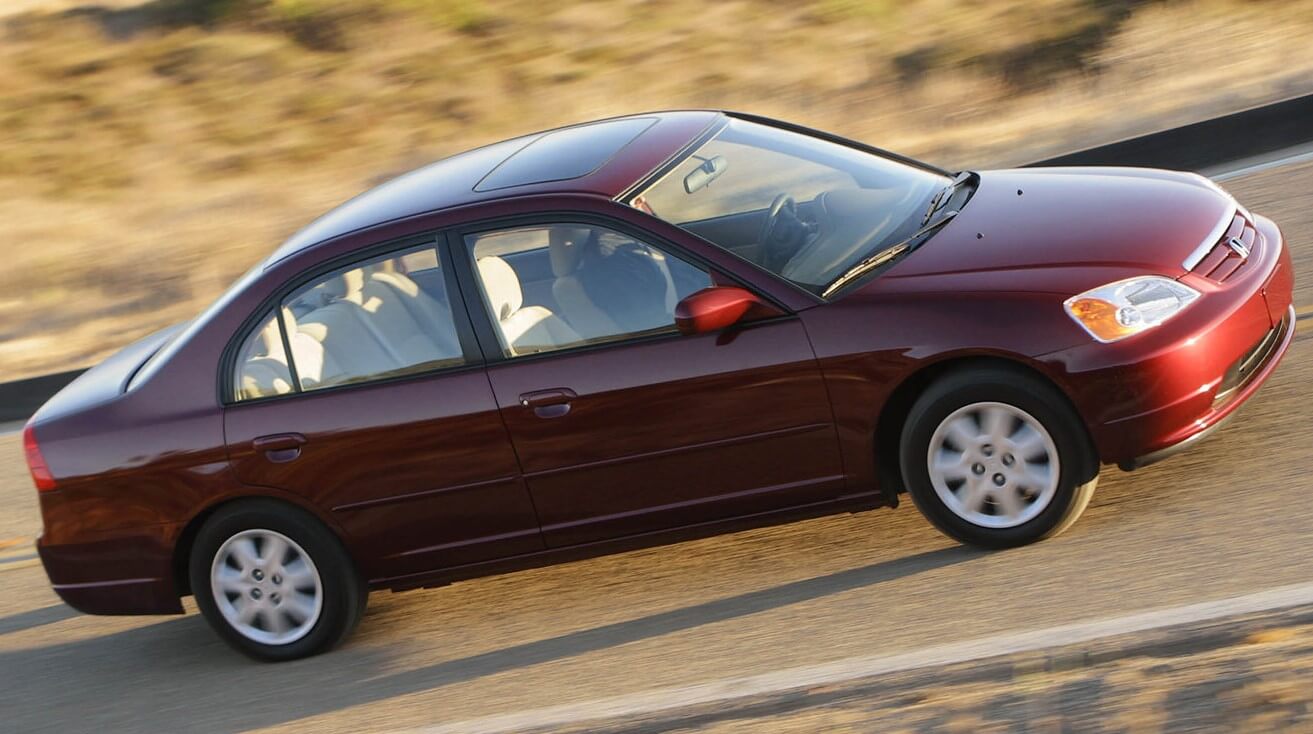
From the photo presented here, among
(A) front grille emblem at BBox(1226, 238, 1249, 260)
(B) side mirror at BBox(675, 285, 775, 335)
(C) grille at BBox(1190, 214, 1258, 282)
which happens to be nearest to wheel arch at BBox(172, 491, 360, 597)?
(B) side mirror at BBox(675, 285, 775, 335)

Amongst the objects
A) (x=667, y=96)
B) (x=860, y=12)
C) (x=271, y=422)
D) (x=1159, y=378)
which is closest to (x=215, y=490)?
(x=271, y=422)

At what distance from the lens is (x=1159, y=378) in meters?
5.20

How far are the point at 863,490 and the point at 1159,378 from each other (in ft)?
3.45

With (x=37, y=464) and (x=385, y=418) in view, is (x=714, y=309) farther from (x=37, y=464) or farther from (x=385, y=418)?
(x=37, y=464)

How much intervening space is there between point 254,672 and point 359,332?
55.3 inches

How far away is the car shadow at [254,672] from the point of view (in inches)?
225

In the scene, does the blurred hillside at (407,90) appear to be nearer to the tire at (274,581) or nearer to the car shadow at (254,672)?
the car shadow at (254,672)

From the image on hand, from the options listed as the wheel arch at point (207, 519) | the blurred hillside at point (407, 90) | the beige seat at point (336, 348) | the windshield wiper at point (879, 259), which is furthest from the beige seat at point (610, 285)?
the blurred hillside at point (407, 90)

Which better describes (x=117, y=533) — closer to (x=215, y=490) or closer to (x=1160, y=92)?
(x=215, y=490)

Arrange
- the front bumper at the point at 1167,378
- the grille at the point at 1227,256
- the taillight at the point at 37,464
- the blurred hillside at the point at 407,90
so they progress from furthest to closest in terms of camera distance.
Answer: the blurred hillside at the point at 407,90 < the taillight at the point at 37,464 < the grille at the point at 1227,256 < the front bumper at the point at 1167,378

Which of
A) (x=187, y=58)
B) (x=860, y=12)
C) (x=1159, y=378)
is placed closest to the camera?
(x=1159, y=378)

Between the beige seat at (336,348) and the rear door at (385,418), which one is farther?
the beige seat at (336,348)

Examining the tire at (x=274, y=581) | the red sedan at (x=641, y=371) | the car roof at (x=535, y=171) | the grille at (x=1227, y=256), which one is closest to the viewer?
the red sedan at (x=641, y=371)

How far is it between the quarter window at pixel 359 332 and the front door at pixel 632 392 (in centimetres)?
17
